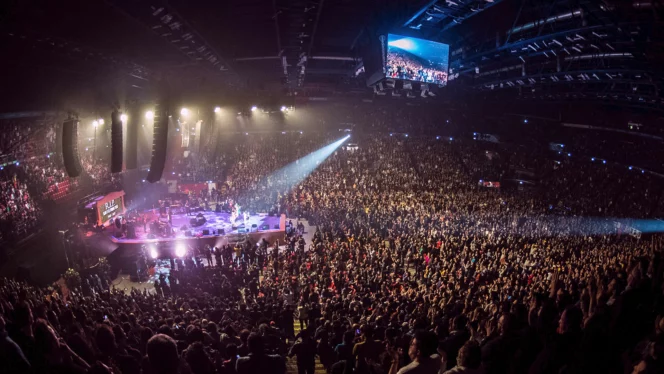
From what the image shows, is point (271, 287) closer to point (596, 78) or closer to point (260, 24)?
point (260, 24)

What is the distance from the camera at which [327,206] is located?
18172 mm

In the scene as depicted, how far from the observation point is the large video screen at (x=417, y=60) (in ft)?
24.0

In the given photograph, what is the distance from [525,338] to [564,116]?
2564 centimetres

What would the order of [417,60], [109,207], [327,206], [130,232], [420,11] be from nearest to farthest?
[420,11] < [417,60] < [130,232] < [109,207] < [327,206]

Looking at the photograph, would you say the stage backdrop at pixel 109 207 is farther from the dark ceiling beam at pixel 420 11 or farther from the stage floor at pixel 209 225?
the dark ceiling beam at pixel 420 11

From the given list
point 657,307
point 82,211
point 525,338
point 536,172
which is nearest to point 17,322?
point 525,338

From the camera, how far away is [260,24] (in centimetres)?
732

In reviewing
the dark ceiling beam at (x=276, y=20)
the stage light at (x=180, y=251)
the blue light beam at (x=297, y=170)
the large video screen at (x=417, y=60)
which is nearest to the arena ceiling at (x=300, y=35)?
the dark ceiling beam at (x=276, y=20)

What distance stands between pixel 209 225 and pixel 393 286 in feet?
36.8

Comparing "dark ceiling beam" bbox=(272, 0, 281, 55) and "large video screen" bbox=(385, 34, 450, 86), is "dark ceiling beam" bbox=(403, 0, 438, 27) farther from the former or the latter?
"dark ceiling beam" bbox=(272, 0, 281, 55)

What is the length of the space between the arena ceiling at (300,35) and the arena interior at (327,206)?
0.23ft

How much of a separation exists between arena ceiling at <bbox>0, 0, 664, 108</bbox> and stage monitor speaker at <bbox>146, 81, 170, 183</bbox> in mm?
1228

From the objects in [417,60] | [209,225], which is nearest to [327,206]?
[209,225]

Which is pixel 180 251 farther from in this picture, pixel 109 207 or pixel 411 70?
pixel 411 70
